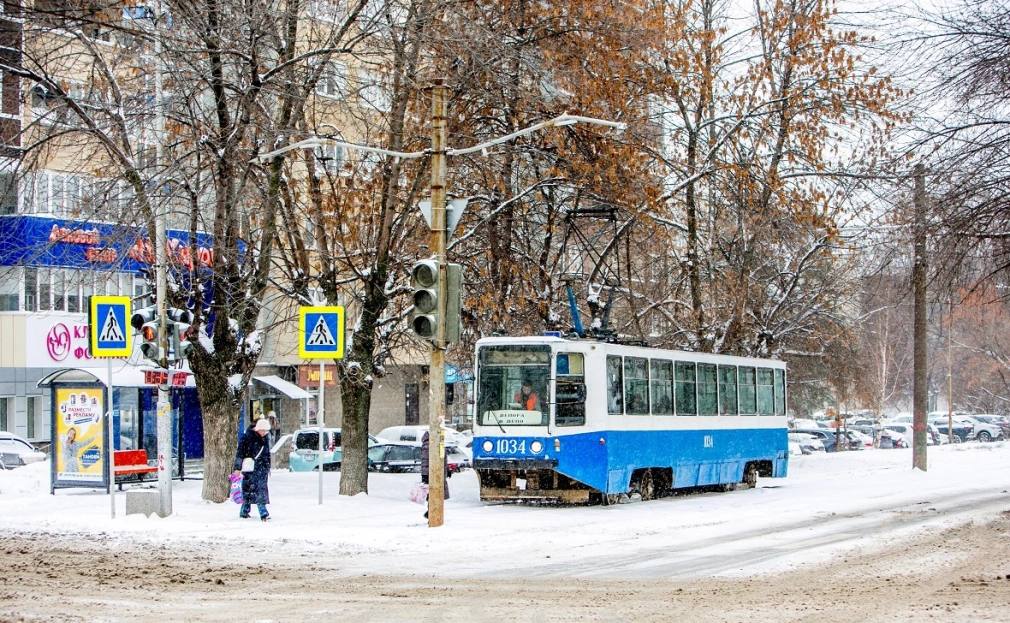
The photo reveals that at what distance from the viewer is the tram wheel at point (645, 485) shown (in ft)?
86.3

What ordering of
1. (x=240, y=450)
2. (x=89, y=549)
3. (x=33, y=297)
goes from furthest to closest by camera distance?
1. (x=33, y=297)
2. (x=240, y=450)
3. (x=89, y=549)

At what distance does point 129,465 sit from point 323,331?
6667 millimetres

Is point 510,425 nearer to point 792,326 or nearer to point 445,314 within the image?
point 445,314

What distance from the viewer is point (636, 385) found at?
25812 mm

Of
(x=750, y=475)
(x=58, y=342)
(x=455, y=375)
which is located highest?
(x=58, y=342)

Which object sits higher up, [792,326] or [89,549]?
[792,326]

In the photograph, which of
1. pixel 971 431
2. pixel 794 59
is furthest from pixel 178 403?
pixel 971 431

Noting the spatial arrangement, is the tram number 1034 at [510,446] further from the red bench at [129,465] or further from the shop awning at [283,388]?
the shop awning at [283,388]

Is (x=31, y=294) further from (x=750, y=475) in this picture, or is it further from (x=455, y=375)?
(x=750, y=475)

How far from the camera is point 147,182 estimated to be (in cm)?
2111

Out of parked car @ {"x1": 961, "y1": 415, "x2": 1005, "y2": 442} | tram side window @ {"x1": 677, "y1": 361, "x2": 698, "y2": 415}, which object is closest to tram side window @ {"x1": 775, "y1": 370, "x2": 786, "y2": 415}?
tram side window @ {"x1": 677, "y1": 361, "x2": 698, "y2": 415}

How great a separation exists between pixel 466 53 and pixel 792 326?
17874 mm

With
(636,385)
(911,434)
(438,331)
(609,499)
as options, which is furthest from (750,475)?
(911,434)

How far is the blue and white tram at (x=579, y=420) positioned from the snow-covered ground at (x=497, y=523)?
1.86 ft
